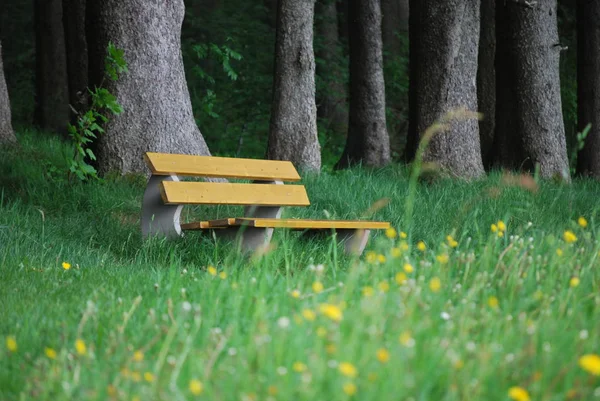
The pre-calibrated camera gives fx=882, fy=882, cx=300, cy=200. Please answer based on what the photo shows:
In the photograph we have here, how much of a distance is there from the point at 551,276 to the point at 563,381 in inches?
41.9

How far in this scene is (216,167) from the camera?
655 cm

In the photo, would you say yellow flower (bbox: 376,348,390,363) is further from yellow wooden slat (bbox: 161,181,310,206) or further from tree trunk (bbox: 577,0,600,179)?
tree trunk (bbox: 577,0,600,179)

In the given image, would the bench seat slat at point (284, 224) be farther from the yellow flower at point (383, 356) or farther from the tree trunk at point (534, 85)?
the tree trunk at point (534, 85)

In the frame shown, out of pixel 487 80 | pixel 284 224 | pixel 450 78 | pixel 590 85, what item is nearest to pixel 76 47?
pixel 450 78

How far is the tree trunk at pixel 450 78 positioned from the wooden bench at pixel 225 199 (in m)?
3.29

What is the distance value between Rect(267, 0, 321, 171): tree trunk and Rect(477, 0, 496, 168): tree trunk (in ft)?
10.6

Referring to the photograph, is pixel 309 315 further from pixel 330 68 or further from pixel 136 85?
pixel 330 68

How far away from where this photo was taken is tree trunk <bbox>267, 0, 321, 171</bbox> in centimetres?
997

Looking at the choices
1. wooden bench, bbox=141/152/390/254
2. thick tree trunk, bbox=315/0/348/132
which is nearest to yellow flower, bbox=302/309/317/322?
wooden bench, bbox=141/152/390/254

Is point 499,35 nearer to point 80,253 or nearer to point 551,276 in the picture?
point 80,253

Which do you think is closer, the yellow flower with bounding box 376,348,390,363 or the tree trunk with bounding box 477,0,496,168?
the yellow flower with bounding box 376,348,390,363

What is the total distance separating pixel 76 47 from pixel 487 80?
233 inches

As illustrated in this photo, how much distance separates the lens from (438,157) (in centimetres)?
970

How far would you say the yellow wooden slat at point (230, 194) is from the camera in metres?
6.14
